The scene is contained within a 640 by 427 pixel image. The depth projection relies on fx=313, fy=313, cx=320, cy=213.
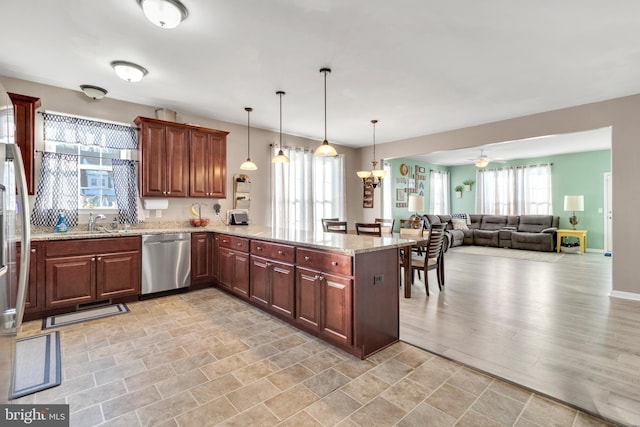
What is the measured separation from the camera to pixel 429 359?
2.40 m

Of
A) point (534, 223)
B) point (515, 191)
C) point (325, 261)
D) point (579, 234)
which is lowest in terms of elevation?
point (579, 234)

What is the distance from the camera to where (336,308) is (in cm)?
252

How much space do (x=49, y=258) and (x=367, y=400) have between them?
346cm

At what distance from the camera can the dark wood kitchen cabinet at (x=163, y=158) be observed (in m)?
4.10

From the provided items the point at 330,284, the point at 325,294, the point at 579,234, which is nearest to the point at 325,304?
the point at 325,294

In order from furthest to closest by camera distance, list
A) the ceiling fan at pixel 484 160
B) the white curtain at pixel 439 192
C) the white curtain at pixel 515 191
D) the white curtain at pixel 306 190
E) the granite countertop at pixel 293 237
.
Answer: the white curtain at pixel 439 192 → the white curtain at pixel 515 191 → the ceiling fan at pixel 484 160 → the white curtain at pixel 306 190 → the granite countertop at pixel 293 237

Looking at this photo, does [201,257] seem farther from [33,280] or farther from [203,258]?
[33,280]

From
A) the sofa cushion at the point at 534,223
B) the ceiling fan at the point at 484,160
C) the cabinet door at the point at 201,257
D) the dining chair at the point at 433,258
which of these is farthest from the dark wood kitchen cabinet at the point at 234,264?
the sofa cushion at the point at 534,223

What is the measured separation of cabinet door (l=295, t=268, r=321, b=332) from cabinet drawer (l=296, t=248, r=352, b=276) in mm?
64

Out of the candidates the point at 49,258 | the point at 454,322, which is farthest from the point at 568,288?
the point at 49,258

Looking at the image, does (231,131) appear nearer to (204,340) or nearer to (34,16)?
(34,16)

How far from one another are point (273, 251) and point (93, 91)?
2.93 m

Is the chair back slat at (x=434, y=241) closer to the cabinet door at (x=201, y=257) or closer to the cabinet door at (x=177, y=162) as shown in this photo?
the cabinet door at (x=201, y=257)

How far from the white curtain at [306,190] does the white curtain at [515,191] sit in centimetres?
566
